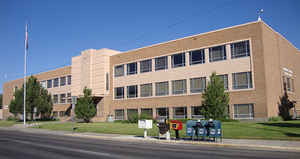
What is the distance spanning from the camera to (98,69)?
2044 inches

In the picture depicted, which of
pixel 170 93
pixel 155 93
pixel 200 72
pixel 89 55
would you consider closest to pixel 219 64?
pixel 200 72

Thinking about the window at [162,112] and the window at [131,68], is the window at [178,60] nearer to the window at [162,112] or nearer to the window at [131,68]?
the window at [162,112]

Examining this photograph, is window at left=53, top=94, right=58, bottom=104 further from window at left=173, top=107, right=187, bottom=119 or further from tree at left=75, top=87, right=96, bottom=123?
window at left=173, top=107, right=187, bottom=119

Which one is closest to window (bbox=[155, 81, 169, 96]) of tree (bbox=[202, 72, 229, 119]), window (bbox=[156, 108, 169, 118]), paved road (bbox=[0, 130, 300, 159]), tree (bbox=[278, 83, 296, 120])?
window (bbox=[156, 108, 169, 118])

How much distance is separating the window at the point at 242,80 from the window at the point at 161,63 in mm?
11188

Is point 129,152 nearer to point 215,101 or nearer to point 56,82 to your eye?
point 215,101

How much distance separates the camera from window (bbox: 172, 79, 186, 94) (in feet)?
132

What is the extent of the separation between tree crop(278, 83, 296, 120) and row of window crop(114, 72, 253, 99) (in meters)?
5.90

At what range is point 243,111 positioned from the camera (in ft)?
111

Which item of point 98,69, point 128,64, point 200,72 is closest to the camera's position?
point 200,72

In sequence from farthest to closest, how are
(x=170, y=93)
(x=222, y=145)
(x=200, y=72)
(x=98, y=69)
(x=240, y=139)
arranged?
(x=98, y=69) → (x=170, y=93) → (x=200, y=72) → (x=240, y=139) → (x=222, y=145)

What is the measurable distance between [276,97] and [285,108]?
2696mm

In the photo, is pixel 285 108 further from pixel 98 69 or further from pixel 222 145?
pixel 98 69

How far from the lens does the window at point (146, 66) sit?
1781 inches
